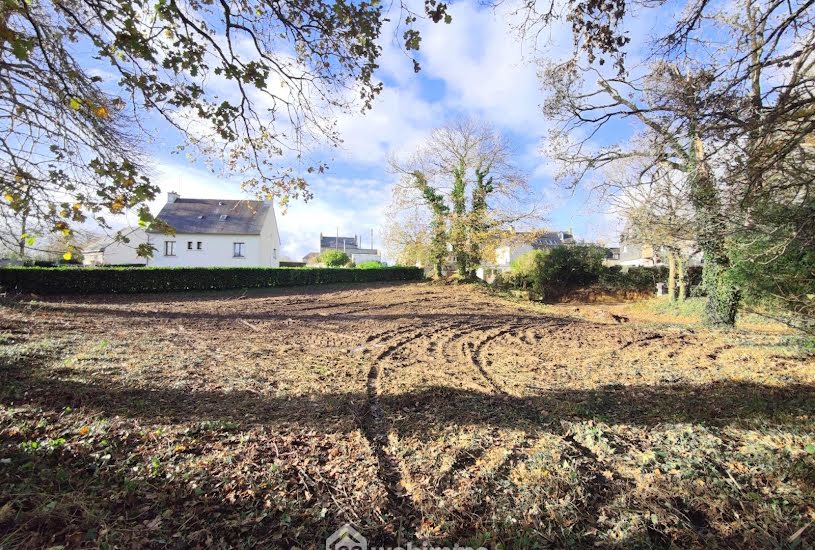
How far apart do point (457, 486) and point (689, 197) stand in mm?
5070

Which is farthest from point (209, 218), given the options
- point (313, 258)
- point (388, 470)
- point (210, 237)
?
point (388, 470)

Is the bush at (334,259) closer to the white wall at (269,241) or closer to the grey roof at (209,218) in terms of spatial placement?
the white wall at (269,241)

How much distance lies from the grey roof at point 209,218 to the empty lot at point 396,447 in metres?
22.4

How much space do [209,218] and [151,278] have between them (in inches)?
561

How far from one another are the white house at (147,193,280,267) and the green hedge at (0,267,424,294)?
934 centimetres

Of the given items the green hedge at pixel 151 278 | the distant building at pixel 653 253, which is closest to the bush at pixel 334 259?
the green hedge at pixel 151 278

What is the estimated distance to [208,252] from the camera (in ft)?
88.6

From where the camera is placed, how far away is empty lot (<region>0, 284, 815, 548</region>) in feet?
7.09

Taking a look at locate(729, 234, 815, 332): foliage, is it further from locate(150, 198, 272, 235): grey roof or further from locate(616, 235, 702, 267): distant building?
locate(150, 198, 272, 235): grey roof

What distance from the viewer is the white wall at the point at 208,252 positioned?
26.5 metres

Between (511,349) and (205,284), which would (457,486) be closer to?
(511,349)

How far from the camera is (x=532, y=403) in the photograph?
4148 millimetres

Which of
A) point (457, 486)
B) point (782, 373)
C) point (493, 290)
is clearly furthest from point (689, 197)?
point (493, 290)

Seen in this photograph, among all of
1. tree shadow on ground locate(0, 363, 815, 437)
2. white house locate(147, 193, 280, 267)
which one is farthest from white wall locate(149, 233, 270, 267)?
tree shadow on ground locate(0, 363, 815, 437)
